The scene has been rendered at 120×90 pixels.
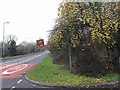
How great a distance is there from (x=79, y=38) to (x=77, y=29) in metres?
0.61

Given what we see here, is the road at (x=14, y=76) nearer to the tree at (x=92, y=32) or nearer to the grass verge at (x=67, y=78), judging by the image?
the grass verge at (x=67, y=78)

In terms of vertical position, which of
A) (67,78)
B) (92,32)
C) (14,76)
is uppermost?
(92,32)

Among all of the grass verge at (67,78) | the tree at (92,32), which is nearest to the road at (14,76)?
the grass verge at (67,78)

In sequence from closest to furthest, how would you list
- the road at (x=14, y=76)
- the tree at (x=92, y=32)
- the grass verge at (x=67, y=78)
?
the grass verge at (x=67, y=78) < the road at (x=14, y=76) < the tree at (x=92, y=32)

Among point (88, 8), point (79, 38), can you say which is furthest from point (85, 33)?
point (88, 8)

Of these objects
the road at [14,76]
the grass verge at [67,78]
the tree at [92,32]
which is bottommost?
the road at [14,76]

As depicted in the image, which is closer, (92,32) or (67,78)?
(67,78)

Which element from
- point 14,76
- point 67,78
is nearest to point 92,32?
point 67,78

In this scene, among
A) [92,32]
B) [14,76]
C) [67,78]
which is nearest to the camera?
[67,78]

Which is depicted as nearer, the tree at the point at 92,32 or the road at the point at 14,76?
the road at the point at 14,76

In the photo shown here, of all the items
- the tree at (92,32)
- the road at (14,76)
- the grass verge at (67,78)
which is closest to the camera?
the grass verge at (67,78)

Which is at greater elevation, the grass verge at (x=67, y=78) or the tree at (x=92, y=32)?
the tree at (x=92, y=32)

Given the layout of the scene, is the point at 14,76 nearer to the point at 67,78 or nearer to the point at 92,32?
the point at 67,78

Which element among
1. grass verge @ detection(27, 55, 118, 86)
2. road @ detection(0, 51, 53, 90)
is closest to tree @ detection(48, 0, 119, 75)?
grass verge @ detection(27, 55, 118, 86)
